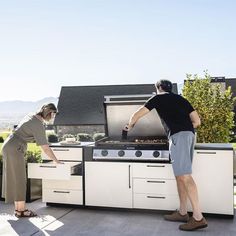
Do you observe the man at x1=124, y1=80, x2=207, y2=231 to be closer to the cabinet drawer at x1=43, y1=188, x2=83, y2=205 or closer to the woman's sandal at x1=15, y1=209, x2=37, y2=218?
the cabinet drawer at x1=43, y1=188, x2=83, y2=205

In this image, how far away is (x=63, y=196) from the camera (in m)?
5.69

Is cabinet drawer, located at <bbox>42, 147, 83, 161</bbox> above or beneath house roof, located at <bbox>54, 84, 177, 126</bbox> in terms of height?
beneath

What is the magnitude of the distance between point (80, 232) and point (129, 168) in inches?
44.0

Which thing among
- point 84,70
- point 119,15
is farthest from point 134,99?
point 84,70

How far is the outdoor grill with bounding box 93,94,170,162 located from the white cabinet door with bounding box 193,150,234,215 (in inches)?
17.3

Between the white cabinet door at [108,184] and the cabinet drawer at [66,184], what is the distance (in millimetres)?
122

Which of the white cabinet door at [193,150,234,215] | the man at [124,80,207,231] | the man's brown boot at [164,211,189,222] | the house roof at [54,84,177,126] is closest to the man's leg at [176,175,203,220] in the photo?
the man at [124,80,207,231]

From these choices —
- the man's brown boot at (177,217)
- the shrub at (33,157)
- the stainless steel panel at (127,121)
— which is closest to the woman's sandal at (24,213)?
the shrub at (33,157)

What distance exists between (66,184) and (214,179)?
80.6 inches

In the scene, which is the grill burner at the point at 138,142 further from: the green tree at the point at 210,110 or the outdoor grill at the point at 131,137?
Answer: the green tree at the point at 210,110

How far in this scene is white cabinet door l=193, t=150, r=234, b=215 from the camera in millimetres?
4941

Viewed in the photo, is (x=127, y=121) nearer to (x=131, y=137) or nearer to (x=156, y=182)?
(x=131, y=137)

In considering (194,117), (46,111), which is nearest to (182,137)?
(194,117)

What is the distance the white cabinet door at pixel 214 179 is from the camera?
494 centimetres
